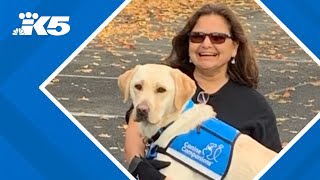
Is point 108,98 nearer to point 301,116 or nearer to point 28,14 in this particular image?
point 28,14

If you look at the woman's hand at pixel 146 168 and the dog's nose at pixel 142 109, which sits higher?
the dog's nose at pixel 142 109

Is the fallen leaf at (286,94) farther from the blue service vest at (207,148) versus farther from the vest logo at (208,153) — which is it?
the vest logo at (208,153)

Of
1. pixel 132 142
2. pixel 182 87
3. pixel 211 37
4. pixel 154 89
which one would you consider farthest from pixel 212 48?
pixel 132 142

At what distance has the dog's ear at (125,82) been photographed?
590 cm

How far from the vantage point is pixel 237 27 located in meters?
5.91

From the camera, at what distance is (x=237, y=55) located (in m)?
5.96

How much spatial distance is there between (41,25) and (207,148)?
3.32 ft

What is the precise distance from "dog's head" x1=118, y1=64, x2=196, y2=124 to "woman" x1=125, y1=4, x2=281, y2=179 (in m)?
0.08

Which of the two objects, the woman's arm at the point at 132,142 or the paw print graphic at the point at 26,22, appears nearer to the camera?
the paw print graphic at the point at 26,22

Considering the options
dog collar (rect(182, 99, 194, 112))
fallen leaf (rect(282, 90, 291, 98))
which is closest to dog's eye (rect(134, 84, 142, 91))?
dog collar (rect(182, 99, 194, 112))

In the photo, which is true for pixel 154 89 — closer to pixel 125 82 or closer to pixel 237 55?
pixel 125 82

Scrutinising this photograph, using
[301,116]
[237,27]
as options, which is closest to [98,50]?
[237,27]

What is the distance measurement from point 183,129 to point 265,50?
1.85 ft

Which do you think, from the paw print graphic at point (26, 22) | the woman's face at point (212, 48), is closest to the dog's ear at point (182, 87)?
the woman's face at point (212, 48)
